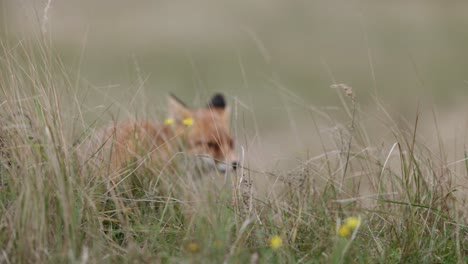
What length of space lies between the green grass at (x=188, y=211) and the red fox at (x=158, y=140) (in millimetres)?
111

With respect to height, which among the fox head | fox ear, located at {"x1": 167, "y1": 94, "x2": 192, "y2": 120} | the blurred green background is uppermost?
fox ear, located at {"x1": 167, "y1": 94, "x2": 192, "y2": 120}

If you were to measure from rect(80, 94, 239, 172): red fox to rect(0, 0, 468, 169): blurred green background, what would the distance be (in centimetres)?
967

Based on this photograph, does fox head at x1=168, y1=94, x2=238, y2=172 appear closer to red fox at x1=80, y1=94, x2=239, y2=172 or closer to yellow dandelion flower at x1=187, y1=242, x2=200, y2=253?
red fox at x1=80, y1=94, x2=239, y2=172

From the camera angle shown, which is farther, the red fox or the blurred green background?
the blurred green background

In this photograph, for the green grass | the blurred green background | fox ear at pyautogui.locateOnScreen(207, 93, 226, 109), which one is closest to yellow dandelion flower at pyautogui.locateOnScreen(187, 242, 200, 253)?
the green grass

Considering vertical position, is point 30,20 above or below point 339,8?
above

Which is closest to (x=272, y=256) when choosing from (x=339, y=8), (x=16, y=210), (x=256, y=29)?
(x=16, y=210)

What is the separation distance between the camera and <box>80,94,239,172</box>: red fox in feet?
12.2

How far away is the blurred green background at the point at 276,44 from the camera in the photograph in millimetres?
19422

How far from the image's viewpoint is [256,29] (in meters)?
23.8

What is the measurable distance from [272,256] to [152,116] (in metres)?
1.83

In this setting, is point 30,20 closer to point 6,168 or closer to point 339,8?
point 6,168

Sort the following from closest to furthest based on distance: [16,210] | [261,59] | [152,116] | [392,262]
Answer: [16,210], [392,262], [152,116], [261,59]

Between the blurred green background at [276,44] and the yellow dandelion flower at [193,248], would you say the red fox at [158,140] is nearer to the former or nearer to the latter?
the yellow dandelion flower at [193,248]
